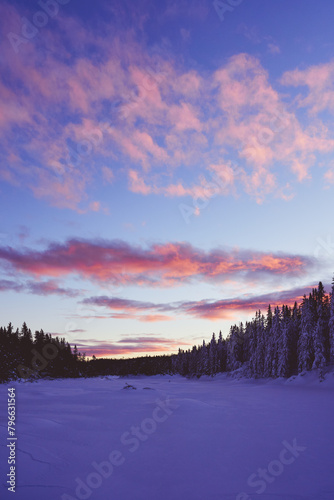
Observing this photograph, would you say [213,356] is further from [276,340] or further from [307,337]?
[307,337]

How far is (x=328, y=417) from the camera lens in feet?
61.9

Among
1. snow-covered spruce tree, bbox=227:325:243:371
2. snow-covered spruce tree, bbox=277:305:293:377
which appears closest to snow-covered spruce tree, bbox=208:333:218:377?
snow-covered spruce tree, bbox=227:325:243:371

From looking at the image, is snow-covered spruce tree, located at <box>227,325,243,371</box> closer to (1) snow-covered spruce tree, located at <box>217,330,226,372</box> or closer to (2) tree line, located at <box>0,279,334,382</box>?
(2) tree line, located at <box>0,279,334,382</box>

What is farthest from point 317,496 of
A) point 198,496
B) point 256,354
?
point 256,354

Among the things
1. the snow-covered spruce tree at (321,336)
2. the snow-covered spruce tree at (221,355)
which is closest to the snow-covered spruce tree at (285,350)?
the snow-covered spruce tree at (321,336)

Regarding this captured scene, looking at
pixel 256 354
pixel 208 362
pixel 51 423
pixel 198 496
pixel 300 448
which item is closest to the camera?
pixel 198 496

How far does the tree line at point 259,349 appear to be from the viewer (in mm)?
47750

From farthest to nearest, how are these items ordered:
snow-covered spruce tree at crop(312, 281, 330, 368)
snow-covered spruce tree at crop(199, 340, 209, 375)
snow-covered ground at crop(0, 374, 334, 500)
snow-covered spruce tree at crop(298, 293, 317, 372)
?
snow-covered spruce tree at crop(199, 340, 209, 375), snow-covered spruce tree at crop(298, 293, 317, 372), snow-covered spruce tree at crop(312, 281, 330, 368), snow-covered ground at crop(0, 374, 334, 500)

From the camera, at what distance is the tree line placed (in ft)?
157

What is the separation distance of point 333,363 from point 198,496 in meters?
46.7

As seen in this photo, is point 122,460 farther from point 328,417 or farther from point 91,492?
point 328,417

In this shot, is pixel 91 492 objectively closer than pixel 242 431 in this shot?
Yes

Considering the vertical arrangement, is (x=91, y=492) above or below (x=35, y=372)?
above

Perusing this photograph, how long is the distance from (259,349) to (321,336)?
18.6 meters
